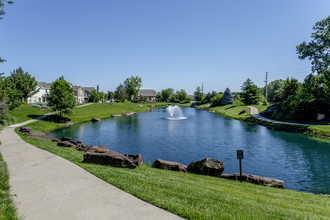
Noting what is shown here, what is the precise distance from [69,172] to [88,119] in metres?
42.8

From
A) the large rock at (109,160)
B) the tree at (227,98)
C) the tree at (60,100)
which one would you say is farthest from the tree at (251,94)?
the large rock at (109,160)

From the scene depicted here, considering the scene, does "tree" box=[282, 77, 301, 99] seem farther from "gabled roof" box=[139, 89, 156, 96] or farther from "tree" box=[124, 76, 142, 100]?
"gabled roof" box=[139, 89, 156, 96]

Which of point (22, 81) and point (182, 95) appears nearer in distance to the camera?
point (22, 81)

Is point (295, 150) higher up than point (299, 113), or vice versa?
point (299, 113)

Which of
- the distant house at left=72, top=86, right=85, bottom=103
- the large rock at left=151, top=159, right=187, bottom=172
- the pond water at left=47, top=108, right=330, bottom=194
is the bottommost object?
the pond water at left=47, top=108, right=330, bottom=194

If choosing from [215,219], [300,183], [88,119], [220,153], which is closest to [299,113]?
[220,153]

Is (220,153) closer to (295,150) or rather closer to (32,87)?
(295,150)

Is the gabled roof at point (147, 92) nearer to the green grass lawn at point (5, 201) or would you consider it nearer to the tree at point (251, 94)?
the tree at point (251, 94)

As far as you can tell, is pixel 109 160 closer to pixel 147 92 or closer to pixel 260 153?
pixel 260 153

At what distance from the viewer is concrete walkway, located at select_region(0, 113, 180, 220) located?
5.28 meters

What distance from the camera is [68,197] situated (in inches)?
246

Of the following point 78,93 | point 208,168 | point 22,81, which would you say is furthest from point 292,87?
point 78,93

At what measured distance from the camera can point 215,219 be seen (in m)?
5.04

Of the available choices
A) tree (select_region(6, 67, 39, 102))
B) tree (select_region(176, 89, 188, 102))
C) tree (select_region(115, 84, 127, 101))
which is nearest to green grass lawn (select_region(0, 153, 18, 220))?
tree (select_region(6, 67, 39, 102))
